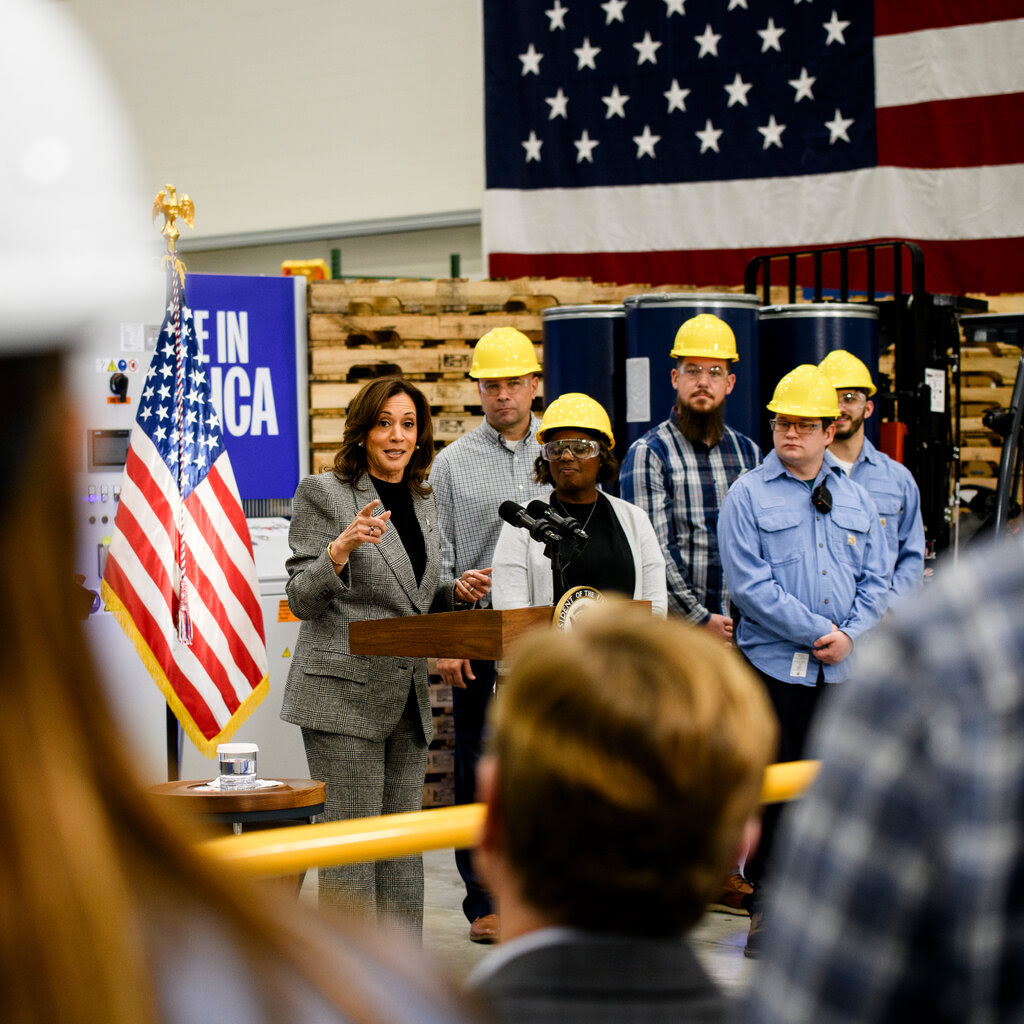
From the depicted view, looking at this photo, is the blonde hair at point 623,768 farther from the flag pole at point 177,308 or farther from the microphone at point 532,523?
the flag pole at point 177,308

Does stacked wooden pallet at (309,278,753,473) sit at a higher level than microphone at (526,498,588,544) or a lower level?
higher

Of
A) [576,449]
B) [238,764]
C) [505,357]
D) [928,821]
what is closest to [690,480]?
[505,357]

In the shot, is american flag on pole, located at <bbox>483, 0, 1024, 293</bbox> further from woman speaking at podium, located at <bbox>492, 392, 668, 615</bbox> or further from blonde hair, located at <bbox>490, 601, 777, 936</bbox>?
blonde hair, located at <bbox>490, 601, 777, 936</bbox>

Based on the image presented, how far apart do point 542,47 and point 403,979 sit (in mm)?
11036

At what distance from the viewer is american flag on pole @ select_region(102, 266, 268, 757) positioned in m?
5.58

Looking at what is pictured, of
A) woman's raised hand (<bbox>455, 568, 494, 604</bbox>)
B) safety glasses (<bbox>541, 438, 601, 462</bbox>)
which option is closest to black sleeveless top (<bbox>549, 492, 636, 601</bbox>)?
safety glasses (<bbox>541, 438, 601, 462</bbox>)

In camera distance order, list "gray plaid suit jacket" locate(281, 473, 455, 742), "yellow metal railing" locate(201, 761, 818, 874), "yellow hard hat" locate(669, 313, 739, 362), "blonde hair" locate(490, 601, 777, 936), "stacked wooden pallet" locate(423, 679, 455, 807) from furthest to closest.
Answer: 1. "stacked wooden pallet" locate(423, 679, 455, 807)
2. "yellow hard hat" locate(669, 313, 739, 362)
3. "gray plaid suit jacket" locate(281, 473, 455, 742)
4. "yellow metal railing" locate(201, 761, 818, 874)
5. "blonde hair" locate(490, 601, 777, 936)

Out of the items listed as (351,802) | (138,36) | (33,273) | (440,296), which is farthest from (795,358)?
(138,36)

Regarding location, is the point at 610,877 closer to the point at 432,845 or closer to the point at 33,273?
the point at 33,273

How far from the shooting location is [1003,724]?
68 centimetres

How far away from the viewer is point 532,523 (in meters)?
4.60

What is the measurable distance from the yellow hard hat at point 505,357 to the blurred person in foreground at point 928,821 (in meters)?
5.56

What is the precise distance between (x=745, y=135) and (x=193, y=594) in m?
6.64

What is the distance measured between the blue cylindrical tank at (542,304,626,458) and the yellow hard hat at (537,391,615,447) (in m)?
1.47
